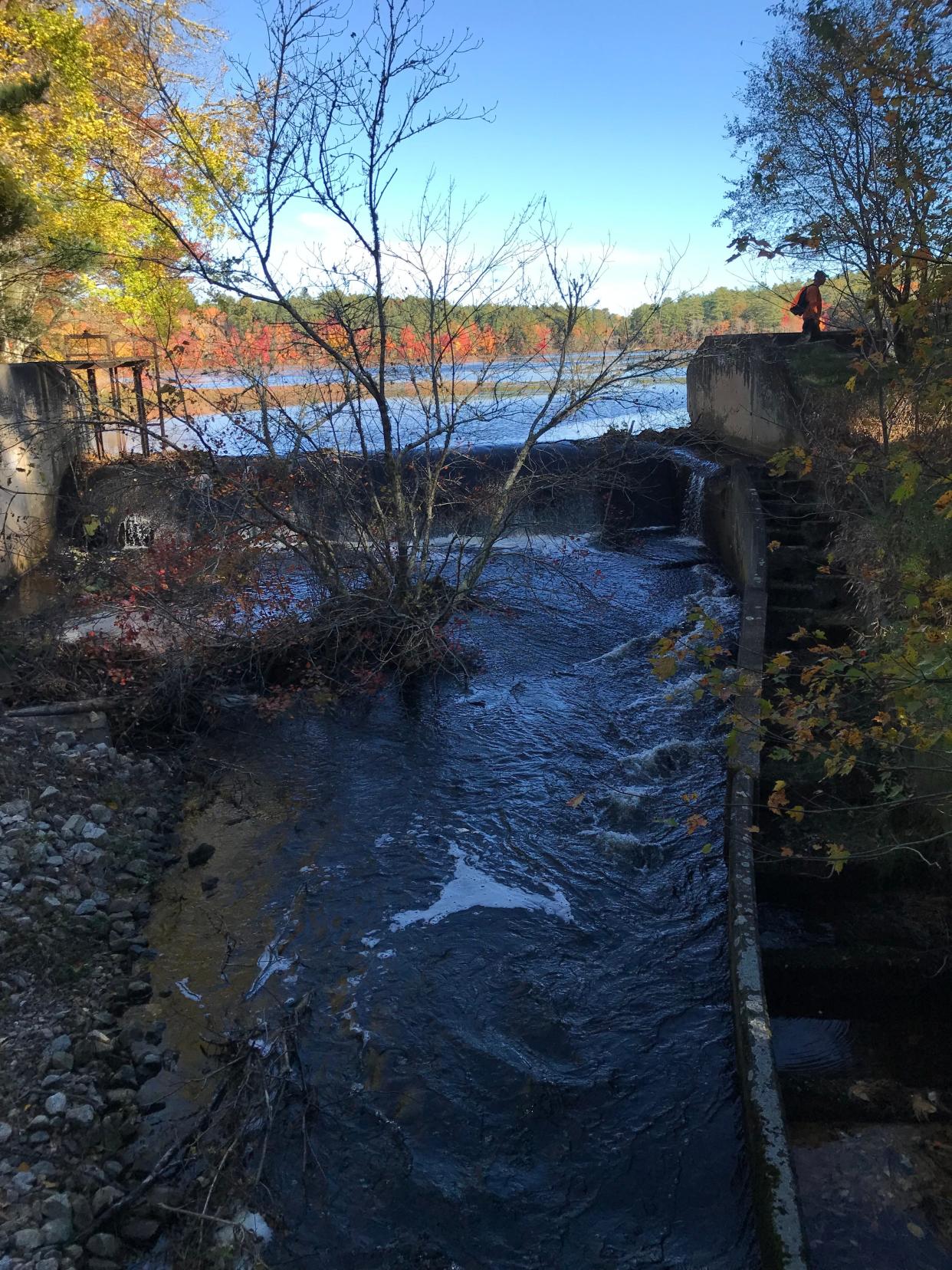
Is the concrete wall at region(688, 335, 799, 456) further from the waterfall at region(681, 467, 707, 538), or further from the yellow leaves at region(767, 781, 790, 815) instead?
the yellow leaves at region(767, 781, 790, 815)

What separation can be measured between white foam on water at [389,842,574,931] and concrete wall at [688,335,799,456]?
8.03 metres

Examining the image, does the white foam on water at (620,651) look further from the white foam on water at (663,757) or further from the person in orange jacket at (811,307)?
the person in orange jacket at (811,307)

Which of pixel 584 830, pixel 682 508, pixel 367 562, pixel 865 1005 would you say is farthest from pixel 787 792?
pixel 682 508

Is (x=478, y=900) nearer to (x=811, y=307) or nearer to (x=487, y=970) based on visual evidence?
(x=487, y=970)

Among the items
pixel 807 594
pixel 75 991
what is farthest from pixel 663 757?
pixel 75 991

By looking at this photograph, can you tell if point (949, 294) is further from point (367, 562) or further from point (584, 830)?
point (367, 562)

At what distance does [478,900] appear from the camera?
552 cm

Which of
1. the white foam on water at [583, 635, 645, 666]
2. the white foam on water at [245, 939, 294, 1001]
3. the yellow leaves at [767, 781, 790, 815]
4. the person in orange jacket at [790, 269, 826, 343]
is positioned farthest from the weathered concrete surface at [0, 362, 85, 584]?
the person in orange jacket at [790, 269, 826, 343]

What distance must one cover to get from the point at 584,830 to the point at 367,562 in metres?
3.81

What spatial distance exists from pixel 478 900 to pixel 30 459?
9.57m

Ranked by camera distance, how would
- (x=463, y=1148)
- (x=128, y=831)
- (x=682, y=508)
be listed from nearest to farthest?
(x=463, y=1148), (x=128, y=831), (x=682, y=508)

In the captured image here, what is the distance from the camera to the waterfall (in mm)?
14023

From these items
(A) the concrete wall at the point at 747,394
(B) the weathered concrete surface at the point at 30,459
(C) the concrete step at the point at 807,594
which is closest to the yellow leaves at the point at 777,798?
(C) the concrete step at the point at 807,594

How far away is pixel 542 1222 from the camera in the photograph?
3518 mm
